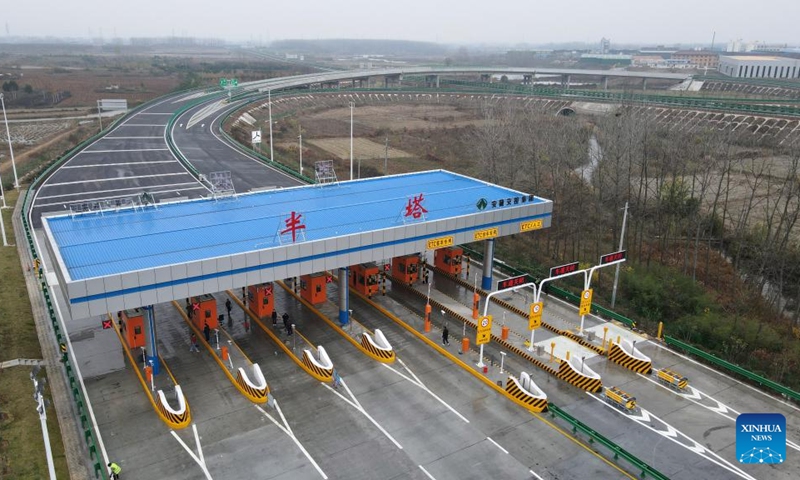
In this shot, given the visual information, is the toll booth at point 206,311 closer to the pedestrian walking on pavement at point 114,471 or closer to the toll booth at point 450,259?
the pedestrian walking on pavement at point 114,471

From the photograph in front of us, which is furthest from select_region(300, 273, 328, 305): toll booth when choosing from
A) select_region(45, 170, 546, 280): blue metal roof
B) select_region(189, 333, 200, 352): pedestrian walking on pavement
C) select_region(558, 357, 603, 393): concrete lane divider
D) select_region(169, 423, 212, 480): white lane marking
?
select_region(558, 357, 603, 393): concrete lane divider

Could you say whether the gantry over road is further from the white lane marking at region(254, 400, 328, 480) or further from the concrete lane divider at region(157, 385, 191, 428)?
the white lane marking at region(254, 400, 328, 480)

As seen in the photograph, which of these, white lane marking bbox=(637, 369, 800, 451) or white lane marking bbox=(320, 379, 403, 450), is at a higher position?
white lane marking bbox=(637, 369, 800, 451)

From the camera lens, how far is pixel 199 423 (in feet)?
72.9

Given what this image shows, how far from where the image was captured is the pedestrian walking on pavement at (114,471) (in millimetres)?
18594

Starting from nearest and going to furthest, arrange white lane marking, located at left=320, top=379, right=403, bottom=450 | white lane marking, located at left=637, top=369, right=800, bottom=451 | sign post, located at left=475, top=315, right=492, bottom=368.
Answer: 1. white lane marking, located at left=320, top=379, right=403, bottom=450
2. white lane marking, located at left=637, top=369, right=800, bottom=451
3. sign post, located at left=475, top=315, right=492, bottom=368

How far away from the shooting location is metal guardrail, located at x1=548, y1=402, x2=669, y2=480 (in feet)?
63.6

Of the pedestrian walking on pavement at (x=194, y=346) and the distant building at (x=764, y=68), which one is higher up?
the distant building at (x=764, y=68)

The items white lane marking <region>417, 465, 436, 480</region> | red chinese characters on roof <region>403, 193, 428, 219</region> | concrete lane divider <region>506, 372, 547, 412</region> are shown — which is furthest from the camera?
red chinese characters on roof <region>403, 193, 428, 219</region>

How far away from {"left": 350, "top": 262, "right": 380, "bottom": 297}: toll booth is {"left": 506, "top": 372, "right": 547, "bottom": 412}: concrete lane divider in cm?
1131

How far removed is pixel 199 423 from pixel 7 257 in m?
24.2

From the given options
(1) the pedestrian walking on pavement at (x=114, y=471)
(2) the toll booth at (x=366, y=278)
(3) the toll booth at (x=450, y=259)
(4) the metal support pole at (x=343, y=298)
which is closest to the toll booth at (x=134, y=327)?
(1) the pedestrian walking on pavement at (x=114, y=471)

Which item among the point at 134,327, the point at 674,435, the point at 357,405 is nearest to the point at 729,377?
the point at 674,435

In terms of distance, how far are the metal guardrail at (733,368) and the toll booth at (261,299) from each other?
20.1 meters
